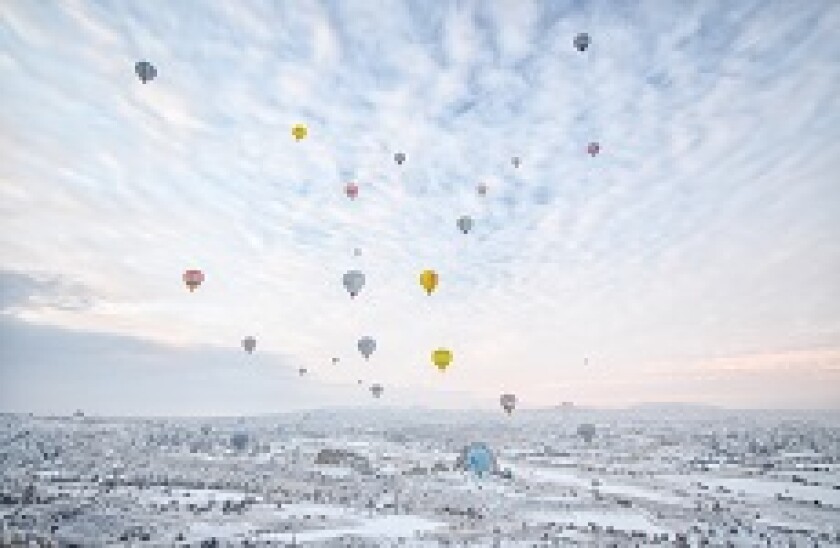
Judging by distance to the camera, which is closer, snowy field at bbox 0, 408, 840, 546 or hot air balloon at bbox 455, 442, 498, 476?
snowy field at bbox 0, 408, 840, 546

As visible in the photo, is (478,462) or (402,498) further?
(478,462)

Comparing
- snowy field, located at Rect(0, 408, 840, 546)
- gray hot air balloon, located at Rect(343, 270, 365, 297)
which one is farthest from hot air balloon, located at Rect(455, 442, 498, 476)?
gray hot air balloon, located at Rect(343, 270, 365, 297)

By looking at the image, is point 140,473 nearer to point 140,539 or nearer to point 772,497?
point 140,539

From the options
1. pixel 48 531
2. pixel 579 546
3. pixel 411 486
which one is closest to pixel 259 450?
pixel 411 486

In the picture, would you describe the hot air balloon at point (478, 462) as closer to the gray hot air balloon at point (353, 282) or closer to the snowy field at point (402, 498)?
the snowy field at point (402, 498)

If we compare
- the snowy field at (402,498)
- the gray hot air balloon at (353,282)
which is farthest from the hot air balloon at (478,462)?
the gray hot air balloon at (353,282)

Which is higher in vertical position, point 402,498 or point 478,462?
point 478,462

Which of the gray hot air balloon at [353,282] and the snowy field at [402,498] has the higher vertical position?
the gray hot air balloon at [353,282]

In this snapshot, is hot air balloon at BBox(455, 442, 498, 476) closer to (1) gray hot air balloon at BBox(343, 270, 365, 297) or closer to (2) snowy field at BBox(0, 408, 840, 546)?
(2) snowy field at BBox(0, 408, 840, 546)
